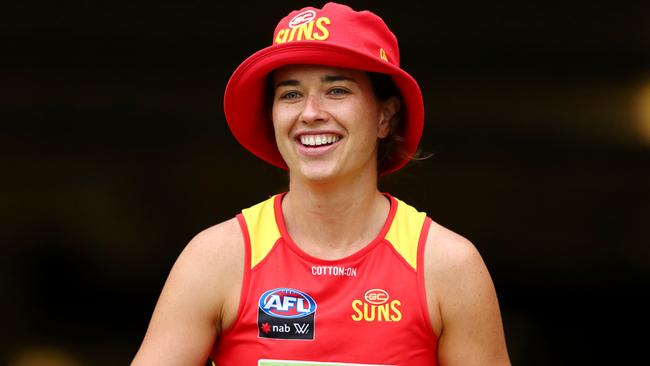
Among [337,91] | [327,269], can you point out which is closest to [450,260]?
[327,269]

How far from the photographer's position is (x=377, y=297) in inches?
113

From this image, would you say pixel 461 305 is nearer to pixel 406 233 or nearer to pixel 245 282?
pixel 406 233

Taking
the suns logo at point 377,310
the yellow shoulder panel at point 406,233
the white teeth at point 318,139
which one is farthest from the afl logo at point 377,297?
the white teeth at point 318,139

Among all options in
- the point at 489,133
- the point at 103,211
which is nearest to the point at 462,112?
the point at 489,133

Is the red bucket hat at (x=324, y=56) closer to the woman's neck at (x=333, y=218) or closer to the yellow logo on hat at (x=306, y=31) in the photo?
the yellow logo on hat at (x=306, y=31)

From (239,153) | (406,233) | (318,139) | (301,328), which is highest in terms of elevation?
(239,153)

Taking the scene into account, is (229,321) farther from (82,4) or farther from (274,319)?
(82,4)

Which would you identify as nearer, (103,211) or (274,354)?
(274,354)

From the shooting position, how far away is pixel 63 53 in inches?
219

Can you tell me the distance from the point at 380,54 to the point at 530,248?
3204mm

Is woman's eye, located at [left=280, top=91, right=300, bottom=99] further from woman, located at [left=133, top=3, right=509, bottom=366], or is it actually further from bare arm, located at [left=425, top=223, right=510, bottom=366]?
bare arm, located at [left=425, top=223, right=510, bottom=366]

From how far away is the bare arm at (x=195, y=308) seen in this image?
287 centimetres

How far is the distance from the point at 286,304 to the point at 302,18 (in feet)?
2.40

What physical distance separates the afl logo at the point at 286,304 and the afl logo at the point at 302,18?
0.68 meters
